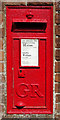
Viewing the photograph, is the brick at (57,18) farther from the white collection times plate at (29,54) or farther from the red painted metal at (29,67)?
the white collection times plate at (29,54)

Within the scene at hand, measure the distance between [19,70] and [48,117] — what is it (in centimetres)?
69

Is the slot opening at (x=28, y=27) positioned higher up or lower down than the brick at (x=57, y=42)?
higher up

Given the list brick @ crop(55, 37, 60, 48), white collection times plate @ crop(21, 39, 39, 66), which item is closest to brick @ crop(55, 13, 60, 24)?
brick @ crop(55, 37, 60, 48)

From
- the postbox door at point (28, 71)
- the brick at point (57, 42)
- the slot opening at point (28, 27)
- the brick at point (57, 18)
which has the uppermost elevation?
the brick at point (57, 18)

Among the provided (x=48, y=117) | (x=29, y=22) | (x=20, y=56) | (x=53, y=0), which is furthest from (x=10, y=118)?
(x=53, y=0)

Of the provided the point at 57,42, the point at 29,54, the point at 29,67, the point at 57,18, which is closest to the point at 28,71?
the point at 29,67

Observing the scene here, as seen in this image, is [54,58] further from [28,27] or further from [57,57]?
[28,27]

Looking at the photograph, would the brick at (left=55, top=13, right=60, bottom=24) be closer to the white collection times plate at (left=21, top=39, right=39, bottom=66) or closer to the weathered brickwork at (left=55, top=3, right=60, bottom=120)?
the weathered brickwork at (left=55, top=3, right=60, bottom=120)

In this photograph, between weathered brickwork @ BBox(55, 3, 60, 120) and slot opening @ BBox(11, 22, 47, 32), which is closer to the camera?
slot opening @ BBox(11, 22, 47, 32)

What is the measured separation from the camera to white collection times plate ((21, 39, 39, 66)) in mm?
1988

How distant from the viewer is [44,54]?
1992mm

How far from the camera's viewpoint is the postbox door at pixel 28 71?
198cm

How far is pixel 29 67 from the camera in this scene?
1993 millimetres

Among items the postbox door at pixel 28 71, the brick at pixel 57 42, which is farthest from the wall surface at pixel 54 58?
the postbox door at pixel 28 71
